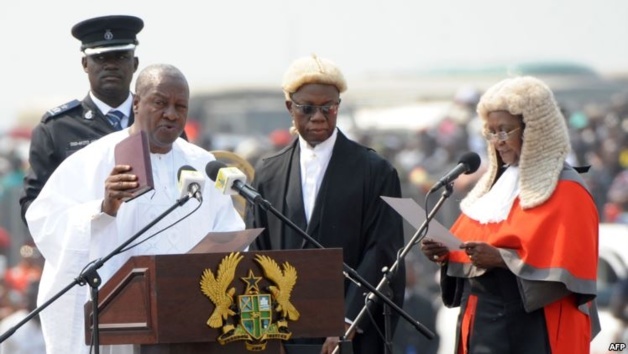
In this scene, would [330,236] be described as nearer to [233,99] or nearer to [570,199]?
[570,199]

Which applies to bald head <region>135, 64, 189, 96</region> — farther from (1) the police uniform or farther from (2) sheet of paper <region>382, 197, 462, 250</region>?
(2) sheet of paper <region>382, 197, 462, 250</region>

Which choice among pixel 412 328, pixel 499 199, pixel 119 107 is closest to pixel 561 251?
pixel 499 199

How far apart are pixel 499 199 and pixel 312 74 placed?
129 centimetres

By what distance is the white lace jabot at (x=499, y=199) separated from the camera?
376 inches

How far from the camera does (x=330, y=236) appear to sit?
991cm

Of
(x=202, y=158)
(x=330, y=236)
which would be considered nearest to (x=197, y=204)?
(x=202, y=158)

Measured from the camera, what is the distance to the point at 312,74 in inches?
392

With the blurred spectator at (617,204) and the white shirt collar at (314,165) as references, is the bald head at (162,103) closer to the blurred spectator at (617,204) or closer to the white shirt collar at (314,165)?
the white shirt collar at (314,165)

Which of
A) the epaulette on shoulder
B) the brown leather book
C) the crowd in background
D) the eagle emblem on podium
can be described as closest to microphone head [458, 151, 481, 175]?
the eagle emblem on podium

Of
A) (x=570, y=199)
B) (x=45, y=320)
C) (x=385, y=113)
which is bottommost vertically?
(x=385, y=113)

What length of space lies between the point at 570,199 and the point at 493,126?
571 mm

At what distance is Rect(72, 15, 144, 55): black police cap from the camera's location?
1031 centimetres

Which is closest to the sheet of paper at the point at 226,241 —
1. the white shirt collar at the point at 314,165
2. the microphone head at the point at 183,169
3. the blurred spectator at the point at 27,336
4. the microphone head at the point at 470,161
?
the microphone head at the point at 183,169

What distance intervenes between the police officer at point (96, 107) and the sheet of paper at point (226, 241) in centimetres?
174
